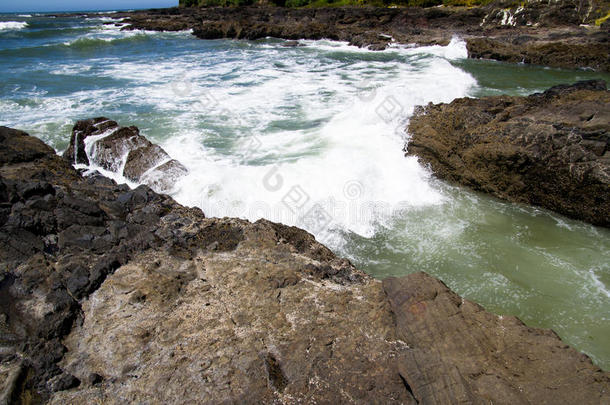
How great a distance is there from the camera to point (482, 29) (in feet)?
89.5

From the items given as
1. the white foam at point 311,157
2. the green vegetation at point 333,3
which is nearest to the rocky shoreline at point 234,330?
the white foam at point 311,157

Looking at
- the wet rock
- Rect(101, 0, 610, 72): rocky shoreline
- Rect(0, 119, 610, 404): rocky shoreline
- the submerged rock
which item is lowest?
the submerged rock

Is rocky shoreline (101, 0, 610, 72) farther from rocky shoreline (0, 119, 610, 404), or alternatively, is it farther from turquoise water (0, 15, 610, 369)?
rocky shoreline (0, 119, 610, 404)

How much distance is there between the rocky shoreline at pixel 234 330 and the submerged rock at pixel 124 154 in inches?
112

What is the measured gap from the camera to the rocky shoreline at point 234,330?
8.49 ft

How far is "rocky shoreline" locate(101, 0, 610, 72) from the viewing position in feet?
64.0

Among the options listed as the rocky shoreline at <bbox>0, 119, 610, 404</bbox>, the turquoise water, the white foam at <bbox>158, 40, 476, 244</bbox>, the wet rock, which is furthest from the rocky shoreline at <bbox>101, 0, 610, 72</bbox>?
the rocky shoreline at <bbox>0, 119, 610, 404</bbox>

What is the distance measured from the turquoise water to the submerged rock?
48cm

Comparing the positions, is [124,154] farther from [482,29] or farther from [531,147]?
[482,29]

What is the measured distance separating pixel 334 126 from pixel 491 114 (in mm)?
3902

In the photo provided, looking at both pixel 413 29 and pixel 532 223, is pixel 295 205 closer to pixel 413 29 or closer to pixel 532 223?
A: pixel 532 223

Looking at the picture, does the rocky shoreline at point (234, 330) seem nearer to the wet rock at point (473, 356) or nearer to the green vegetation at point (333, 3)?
the wet rock at point (473, 356)

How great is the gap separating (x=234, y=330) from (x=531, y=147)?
6.29m

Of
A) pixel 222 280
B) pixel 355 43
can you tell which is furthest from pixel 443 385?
pixel 355 43
